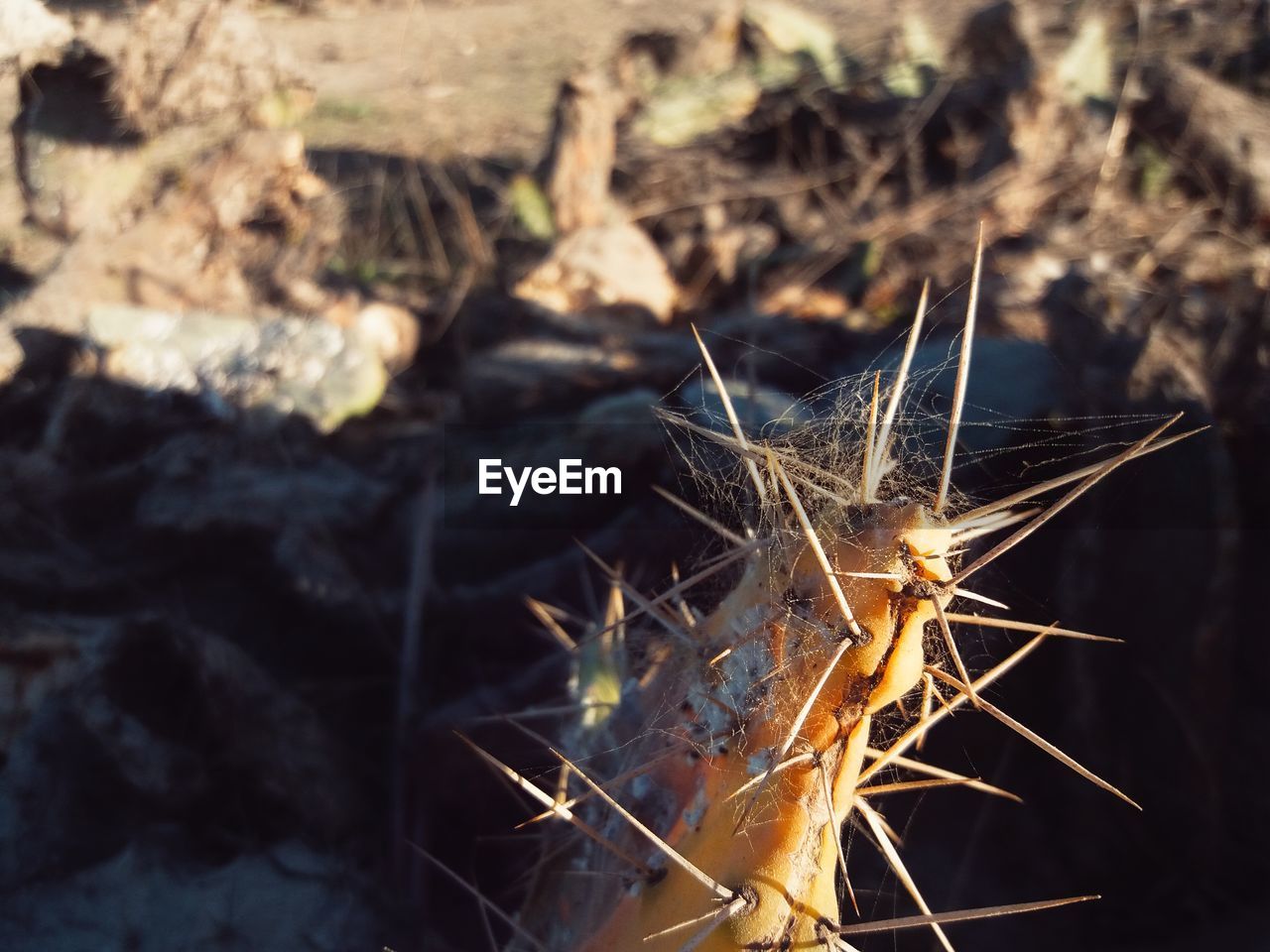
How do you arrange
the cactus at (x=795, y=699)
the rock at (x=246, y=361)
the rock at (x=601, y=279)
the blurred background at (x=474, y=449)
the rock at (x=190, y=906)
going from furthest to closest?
the rock at (x=601, y=279) < the rock at (x=246, y=361) < the blurred background at (x=474, y=449) < the rock at (x=190, y=906) < the cactus at (x=795, y=699)

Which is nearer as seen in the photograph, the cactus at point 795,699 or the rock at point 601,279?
the cactus at point 795,699

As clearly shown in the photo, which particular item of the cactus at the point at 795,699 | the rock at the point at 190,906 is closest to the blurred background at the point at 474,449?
the rock at the point at 190,906

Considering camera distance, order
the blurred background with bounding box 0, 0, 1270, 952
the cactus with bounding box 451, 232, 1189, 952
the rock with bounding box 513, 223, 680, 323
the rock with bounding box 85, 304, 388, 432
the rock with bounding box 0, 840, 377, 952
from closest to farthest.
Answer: the cactus with bounding box 451, 232, 1189, 952
the rock with bounding box 0, 840, 377, 952
the blurred background with bounding box 0, 0, 1270, 952
the rock with bounding box 85, 304, 388, 432
the rock with bounding box 513, 223, 680, 323

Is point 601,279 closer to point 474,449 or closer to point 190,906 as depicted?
point 474,449

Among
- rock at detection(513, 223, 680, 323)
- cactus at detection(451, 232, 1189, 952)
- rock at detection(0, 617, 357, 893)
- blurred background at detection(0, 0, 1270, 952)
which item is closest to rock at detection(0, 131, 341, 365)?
blurred background at detection(0, 0, 1270, 952)

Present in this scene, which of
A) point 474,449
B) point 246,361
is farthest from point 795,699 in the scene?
point 246,361

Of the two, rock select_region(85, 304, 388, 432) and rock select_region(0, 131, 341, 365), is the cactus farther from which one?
rock select_region(0, 131, 341, 365)

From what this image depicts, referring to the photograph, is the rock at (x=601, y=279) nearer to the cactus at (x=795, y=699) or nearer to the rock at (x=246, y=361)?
the rock at (x=246, y=361)
